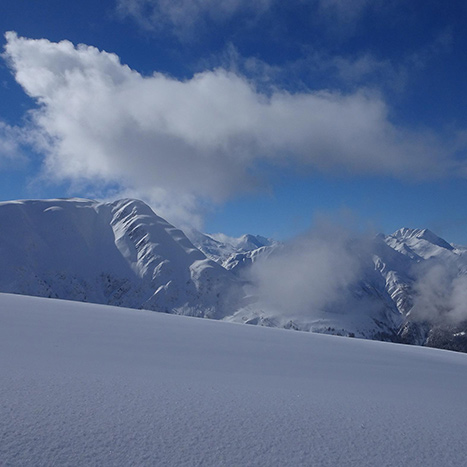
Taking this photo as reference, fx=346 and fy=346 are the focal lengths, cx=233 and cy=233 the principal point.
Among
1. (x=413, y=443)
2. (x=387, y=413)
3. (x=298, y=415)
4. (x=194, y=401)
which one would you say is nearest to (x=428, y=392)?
(x=387, y=413)

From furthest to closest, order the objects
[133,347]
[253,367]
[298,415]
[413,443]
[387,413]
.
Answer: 1. [133,347]
2. [253,367]
3. [387,413]
4. [298,415]
5. [413,443]

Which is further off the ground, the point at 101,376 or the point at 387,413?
the point at 101,376

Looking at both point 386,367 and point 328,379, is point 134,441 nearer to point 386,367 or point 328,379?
point 328,379

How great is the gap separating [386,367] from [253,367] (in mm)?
4450

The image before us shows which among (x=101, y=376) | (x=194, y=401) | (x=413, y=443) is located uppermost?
(x=101, y=376)

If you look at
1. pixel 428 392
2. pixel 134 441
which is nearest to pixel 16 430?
pixel 134 441

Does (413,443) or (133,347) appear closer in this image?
(413,443)

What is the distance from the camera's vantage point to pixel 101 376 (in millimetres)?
5574

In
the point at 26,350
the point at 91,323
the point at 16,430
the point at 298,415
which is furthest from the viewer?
the point at 91,323

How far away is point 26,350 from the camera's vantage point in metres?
6.89

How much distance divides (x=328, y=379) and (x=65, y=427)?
5375mm

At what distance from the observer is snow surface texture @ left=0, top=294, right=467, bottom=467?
3443 mm

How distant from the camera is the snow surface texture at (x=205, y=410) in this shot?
136 inches

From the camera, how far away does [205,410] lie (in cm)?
453
